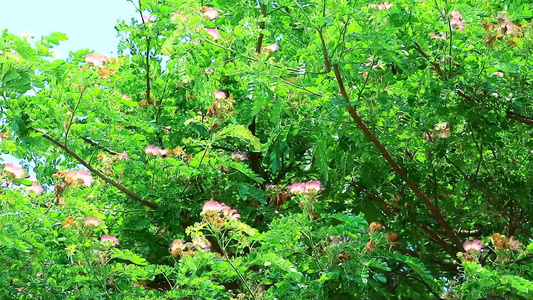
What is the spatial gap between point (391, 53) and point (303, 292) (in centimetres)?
132

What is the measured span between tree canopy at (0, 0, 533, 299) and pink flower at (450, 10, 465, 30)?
1 cm

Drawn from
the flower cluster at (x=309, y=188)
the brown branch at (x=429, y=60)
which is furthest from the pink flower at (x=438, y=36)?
the flower cluster at (x=309, y=188)

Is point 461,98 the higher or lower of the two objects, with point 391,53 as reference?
higher

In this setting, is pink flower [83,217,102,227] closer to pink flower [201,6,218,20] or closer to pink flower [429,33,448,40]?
pink flower [201,6,218,20]

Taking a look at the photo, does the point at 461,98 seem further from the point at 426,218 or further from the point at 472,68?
the point at 426,218

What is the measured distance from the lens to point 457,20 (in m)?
3.88

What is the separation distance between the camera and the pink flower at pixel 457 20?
3.81 m

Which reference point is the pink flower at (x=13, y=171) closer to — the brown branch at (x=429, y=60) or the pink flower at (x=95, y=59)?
the pink flower at (x=95, y=59)

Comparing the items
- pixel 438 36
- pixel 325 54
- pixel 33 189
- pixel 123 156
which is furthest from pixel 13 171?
pixel 438 36

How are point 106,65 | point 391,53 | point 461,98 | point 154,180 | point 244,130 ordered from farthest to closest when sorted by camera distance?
1. point 106,65
2. point 154,180
3. point 461,98
4. point 244,130
5. point 391,53

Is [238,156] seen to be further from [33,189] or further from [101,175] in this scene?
[33,189]

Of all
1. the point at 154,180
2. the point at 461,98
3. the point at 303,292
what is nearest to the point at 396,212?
the point at 461,98

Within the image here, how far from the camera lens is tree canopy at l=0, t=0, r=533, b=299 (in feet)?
12.5

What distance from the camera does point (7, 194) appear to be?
12.9 feet
